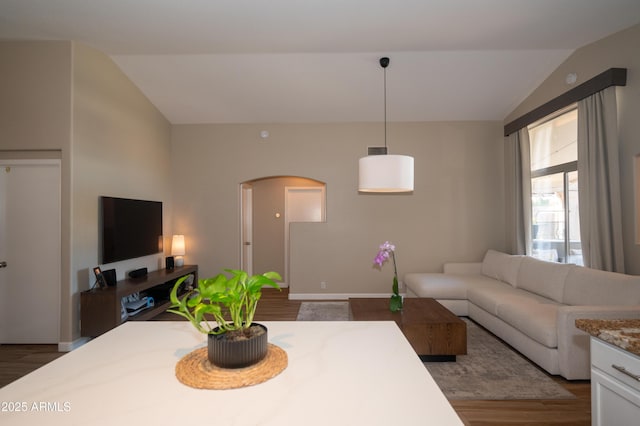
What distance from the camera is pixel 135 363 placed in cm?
102

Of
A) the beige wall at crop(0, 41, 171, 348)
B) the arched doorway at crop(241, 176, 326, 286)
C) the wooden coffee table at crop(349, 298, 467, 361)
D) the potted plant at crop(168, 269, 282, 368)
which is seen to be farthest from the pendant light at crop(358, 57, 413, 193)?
the arched doorway at crop(241, 176, 326, 286)

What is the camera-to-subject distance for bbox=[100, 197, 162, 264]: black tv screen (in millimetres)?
3625

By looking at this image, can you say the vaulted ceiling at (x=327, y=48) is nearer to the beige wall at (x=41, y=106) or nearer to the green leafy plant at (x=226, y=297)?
the beige wall at (x=41, y=106)

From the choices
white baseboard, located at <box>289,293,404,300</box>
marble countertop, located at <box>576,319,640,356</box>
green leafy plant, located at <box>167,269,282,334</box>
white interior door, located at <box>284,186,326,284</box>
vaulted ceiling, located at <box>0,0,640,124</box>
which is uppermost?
vaulted ceiling, located at <box>0,0,640,124</box>

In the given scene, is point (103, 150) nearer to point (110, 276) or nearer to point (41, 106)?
point (41, 106)

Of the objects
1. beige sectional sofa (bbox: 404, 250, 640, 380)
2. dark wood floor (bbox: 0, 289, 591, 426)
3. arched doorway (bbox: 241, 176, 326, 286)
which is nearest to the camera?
dark wood floor (bbox: 0, 289, 591, 426)

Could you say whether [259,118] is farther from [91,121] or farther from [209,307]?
[209,307]

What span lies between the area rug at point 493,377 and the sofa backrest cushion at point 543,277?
807 millimetres

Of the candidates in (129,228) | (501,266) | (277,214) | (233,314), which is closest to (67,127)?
(129,228)

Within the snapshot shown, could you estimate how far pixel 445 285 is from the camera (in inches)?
162

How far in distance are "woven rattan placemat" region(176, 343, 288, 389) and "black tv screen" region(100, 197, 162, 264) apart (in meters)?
3.31

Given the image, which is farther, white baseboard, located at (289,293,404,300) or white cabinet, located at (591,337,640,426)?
white baseboard, located at (289,293,404,300)

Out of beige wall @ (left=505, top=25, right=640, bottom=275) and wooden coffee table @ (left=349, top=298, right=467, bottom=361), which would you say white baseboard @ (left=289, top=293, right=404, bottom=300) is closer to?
wooden coffee table @ (left=349, top=298, right=467, bottom=361)

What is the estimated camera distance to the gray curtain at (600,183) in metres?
3.01
